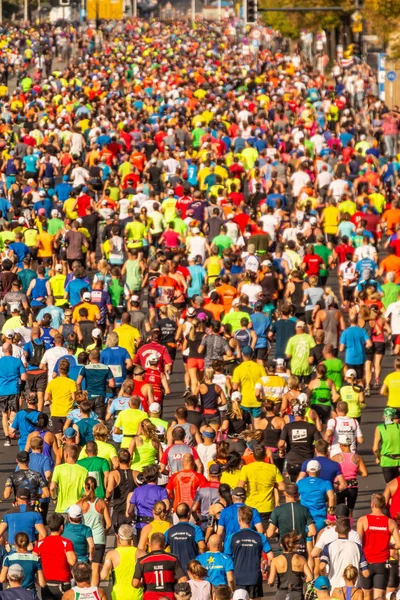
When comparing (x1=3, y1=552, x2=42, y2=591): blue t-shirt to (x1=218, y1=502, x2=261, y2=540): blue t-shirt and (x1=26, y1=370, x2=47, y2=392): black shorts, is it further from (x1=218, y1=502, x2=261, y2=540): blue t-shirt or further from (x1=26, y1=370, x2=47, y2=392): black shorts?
(x1=26, y1=370, x2=47, y2=392): black shorts

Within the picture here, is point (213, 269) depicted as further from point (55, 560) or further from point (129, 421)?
point (55, 560)

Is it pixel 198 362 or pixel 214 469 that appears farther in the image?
pixel 198 362

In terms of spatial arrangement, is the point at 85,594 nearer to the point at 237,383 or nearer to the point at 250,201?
the point at 237,383

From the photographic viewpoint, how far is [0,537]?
13.4 metres

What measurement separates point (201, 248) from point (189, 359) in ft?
15.7

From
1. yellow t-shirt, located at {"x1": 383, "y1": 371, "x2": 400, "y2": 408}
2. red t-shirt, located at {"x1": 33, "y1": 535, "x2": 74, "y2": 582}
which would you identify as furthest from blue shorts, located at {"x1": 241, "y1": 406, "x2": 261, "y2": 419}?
red t-shirt, located at {"x1": 33, "y1": 535, "x2": 74, "y2": 582}

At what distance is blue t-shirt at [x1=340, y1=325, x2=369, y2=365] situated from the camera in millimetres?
20281

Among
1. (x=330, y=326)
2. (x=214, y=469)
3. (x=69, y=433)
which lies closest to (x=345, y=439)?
(x=214, y=469)

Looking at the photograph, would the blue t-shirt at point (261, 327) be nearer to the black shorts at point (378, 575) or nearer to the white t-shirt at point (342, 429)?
the white t-shirt at point (342, 429)

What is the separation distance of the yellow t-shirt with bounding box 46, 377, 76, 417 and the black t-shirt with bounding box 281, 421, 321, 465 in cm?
234

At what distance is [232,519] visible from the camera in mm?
13781

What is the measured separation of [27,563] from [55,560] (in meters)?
0.36

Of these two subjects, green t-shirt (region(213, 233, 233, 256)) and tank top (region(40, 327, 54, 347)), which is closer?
tank top (region(40, 327, 54, 347))

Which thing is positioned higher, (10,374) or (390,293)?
(390,293)
